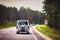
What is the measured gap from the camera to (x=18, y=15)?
16.3m

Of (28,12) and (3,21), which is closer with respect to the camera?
(3,21)

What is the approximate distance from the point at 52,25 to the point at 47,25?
1.23 meters

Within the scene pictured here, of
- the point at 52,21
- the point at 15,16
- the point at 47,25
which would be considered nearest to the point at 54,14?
the point at 52,21

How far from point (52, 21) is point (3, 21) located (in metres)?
4.43

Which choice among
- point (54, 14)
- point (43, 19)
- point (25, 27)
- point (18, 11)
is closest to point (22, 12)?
point (18, 11)

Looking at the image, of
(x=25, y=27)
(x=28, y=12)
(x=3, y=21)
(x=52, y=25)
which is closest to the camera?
(x=3, y=21)

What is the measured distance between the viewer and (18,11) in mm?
16438

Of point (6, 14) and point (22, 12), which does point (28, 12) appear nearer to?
point (22, 12)

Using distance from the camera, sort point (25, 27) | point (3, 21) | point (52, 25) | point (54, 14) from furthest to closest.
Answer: point (25, 27) → point (54, 14) → point (52, 25) → point (3, 21)

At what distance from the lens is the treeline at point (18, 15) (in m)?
15.7

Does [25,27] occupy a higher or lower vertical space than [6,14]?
lower

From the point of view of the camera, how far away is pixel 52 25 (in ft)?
59.6

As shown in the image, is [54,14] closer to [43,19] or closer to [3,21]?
[43,19]

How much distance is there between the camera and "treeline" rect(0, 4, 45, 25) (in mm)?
15730
